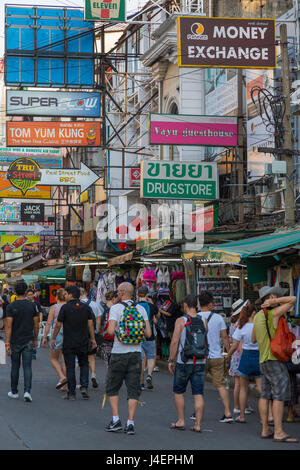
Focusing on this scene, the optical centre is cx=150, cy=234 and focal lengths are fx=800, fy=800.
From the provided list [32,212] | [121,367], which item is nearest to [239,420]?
[121,367]

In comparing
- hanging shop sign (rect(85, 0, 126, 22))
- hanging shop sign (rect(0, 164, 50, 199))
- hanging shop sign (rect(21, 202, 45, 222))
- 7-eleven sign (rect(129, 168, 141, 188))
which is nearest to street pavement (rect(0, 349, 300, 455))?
hanging shop sign (rect(85, 0, 126, 22))

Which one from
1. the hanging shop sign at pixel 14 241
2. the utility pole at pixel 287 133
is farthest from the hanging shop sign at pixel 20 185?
the utility pole at pixel 287 133

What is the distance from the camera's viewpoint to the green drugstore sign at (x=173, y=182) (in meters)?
20.7

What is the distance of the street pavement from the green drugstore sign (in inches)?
293

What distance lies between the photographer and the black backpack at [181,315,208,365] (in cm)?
1001

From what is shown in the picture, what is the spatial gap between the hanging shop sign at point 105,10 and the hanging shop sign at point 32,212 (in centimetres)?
1516

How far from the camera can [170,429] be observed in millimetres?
10195

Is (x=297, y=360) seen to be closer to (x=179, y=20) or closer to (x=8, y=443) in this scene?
(x=8, y=443)

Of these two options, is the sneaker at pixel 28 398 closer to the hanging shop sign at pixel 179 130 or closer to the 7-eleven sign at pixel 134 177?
the hanging shop sign at pixel 179 130

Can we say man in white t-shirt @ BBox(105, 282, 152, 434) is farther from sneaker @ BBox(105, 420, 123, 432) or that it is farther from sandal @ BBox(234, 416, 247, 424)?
sandal @ BBox(234, 416, 247, 424)

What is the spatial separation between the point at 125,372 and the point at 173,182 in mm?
11206
